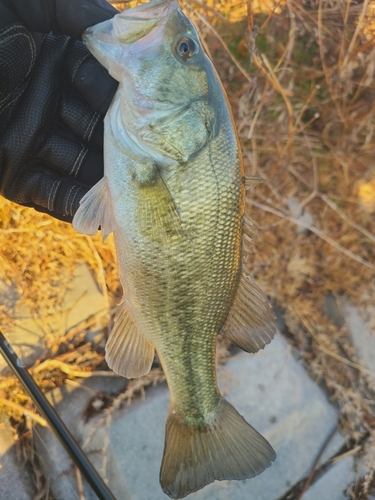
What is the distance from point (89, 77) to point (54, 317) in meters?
1.36

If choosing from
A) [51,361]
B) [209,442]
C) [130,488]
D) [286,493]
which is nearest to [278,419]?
[286,493]

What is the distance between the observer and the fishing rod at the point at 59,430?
173cm

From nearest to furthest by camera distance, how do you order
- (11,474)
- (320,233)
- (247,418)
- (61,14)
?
1. (61,14)
2. (11,474)
3. (247,418)
4. (320,233)

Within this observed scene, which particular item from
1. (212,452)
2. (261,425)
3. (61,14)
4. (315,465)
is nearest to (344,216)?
(261,425)

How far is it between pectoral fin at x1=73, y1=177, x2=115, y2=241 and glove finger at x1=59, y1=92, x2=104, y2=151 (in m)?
0.54

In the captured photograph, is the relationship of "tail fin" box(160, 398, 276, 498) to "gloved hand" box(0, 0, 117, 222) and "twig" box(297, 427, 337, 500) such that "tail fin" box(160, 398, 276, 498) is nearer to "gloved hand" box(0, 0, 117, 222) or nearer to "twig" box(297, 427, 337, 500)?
"gloved hand" box(0, 0, 117, 222)

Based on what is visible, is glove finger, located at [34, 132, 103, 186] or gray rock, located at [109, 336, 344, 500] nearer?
glove finger, located at [34, 132, 103, 186]

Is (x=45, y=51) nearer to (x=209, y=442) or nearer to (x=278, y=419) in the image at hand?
(x=209, y=442)

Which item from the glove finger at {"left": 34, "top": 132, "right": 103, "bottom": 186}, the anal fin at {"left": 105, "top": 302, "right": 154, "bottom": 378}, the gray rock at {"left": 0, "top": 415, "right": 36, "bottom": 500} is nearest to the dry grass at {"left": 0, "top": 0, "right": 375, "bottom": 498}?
the gray rock at {"left": 0, "top": 415, "right": 36, "bottom": 500}

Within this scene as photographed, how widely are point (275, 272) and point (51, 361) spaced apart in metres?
1.79

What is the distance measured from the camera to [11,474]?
1991 millimetres

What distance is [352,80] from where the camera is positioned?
315 cm

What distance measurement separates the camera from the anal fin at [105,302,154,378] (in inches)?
59.4

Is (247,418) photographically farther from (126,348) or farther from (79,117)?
(79,117)
